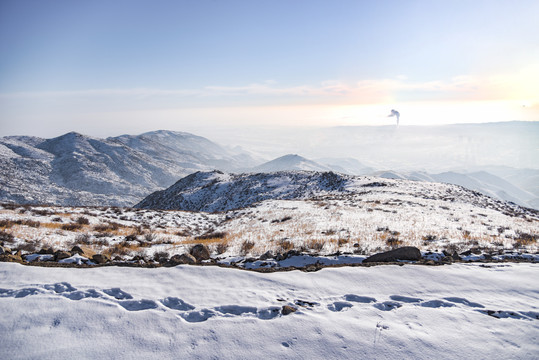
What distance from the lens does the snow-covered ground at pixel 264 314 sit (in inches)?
137

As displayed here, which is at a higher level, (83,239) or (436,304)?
(436,304)

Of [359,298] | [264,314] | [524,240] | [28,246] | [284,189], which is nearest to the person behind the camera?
[264,314]

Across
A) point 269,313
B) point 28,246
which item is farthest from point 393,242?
point 28,246

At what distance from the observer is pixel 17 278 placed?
4.92m

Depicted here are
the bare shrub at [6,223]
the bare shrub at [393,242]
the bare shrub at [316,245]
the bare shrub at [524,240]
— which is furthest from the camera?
the bare shrub at [6,223]

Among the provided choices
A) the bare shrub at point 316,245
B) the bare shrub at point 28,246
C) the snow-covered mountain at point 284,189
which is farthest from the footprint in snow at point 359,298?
the snow-covered mountain at point 284,189

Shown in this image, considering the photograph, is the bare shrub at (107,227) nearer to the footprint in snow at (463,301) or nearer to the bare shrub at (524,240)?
the footprint in snow at (463,301)

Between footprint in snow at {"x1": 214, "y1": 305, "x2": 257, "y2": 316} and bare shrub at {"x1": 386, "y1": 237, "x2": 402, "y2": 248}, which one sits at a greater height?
footprint in snow at {"x1": 214, "y1": 305, "x2": 257, "y2": 316}

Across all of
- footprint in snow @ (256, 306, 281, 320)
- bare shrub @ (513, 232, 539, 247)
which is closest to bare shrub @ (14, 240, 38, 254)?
footprint in snow @ (256, 306, 281, 320)

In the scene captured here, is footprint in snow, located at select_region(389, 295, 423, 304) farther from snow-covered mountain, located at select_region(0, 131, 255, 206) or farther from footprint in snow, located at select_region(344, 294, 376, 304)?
snow-covered mountain, located at select_region(0, 131, 255, 206)

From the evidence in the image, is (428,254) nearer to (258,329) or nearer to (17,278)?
(258,329)

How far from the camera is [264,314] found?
172 inches

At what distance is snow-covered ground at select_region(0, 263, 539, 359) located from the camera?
3490mm

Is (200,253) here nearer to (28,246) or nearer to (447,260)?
(28,246)
